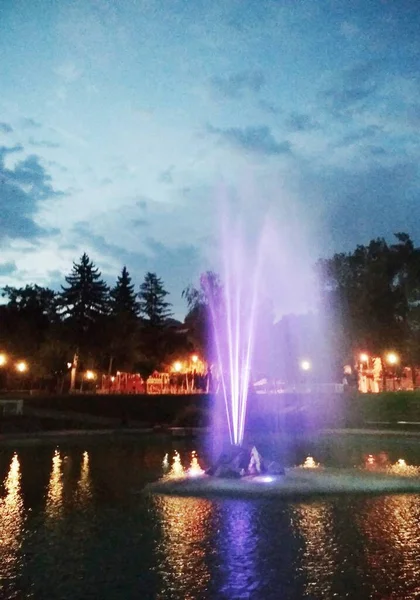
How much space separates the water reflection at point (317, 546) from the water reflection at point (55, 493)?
4.93 meters

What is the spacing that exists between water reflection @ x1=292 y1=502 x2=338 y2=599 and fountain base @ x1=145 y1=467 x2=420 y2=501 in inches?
60.2

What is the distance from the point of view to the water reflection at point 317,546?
8328 millimetres

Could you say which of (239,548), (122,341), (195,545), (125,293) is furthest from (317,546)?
(125,293)

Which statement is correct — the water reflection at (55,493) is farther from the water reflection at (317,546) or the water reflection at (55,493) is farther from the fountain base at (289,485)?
the water reflection at (317,546)

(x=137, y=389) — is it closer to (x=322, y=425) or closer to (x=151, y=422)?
(x=151, y=422)

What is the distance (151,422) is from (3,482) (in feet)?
86.2

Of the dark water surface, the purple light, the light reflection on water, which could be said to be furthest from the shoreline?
the purple light

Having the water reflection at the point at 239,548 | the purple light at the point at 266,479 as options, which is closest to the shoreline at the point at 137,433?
the purple light at the point at 266,479

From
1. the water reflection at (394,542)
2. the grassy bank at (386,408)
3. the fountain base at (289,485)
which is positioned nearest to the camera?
the water reflection at (394,542)

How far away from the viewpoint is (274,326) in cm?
6144

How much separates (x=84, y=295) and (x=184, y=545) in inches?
2396

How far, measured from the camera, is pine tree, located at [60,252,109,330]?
67.9 metres

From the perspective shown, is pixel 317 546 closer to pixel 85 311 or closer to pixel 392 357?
pixel 392 357

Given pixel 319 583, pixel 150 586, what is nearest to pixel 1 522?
pixel 150 586
